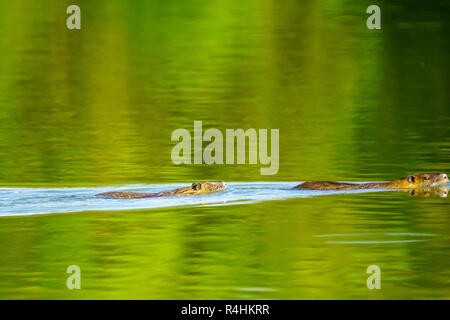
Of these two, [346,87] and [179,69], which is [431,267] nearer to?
[346,87]

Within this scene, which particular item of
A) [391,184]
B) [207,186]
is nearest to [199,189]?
[207,186]

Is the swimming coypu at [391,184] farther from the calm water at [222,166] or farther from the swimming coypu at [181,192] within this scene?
the swimming coypu at [181,192]

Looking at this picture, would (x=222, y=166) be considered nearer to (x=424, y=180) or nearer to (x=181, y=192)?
(x=181, y=192)

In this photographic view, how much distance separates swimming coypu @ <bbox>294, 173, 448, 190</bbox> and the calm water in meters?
0.25

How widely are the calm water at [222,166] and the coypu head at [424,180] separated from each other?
1.50 ft

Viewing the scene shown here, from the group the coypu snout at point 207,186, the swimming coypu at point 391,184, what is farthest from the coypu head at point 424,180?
the coypu snout at point 207,186

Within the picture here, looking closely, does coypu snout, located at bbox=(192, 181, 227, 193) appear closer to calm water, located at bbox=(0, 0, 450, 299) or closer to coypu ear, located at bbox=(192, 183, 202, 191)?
coypu ear, located at bbox=(192, 183, 202, 191)

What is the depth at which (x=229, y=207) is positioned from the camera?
18.8m

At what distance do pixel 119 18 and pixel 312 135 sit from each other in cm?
2471

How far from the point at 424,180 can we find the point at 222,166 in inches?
175

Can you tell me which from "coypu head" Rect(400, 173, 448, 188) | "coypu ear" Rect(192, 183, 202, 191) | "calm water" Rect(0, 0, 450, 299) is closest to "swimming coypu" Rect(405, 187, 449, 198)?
"coypu head" Rect(400, 173, 448, 188)

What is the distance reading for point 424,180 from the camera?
20.0 m

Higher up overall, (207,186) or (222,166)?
(222,166)

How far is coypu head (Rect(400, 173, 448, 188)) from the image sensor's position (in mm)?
19844
